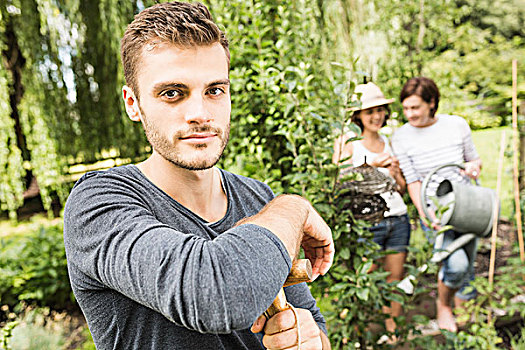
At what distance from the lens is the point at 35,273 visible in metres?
3.86

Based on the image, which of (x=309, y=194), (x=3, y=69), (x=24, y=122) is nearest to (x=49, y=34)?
(x=3, y=69)

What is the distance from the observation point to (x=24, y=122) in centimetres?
412

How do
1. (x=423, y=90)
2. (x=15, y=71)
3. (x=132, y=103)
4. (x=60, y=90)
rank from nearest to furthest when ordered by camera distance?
(x=132, y=103)
(x=423, y=90)
(x=60, y=90)
(x=15, y=71)

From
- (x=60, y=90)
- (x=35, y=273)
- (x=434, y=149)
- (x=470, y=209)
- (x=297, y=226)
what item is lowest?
(x=35, y=273)

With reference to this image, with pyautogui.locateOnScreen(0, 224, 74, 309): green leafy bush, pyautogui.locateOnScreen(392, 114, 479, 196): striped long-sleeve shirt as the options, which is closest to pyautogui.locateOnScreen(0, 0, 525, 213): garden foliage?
pyautogui.locateOnScreen(0, 224, 74, 309): green leafy bush

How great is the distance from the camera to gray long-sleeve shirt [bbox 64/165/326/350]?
693mm

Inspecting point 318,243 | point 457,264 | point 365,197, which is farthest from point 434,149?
point 318,243

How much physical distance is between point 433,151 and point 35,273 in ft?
11.6

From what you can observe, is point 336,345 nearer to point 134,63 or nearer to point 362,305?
point 362,305

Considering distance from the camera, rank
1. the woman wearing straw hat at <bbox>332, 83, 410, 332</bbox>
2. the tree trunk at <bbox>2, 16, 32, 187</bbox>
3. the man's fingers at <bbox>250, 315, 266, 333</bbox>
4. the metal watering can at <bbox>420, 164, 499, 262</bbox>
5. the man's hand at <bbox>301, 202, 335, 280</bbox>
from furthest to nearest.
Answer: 1. the tree trunk at <bbox>2, 16, 32, 187</bbox>
2. the woman wearing straw hat at <bbox>332, 83, 410, 332</bbox>
3. the metal watering can at <bbox>420, 164, 499, 262</bbox>
4. the man's hand at <bbox>301, 202, 335, 280</bbox>
5. the man's fingers at <bbox>250, 315, 266, 333</bbox>

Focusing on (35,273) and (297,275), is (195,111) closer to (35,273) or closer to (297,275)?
(297,275)

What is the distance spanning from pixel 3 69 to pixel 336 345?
144 inches

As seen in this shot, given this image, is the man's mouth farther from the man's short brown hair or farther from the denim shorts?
the denim shorts

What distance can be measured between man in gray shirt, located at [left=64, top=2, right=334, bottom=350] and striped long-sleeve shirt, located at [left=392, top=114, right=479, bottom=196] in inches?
91.0
